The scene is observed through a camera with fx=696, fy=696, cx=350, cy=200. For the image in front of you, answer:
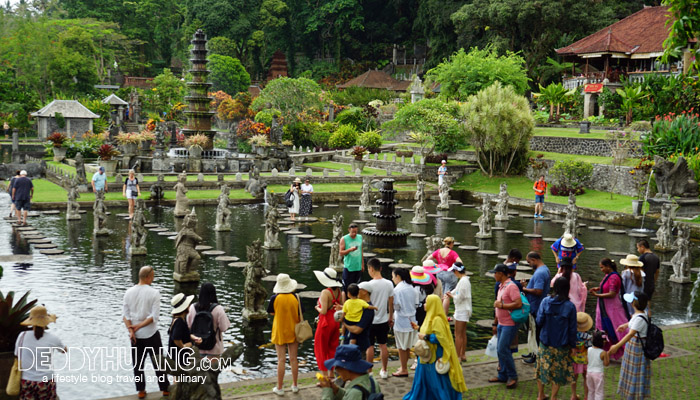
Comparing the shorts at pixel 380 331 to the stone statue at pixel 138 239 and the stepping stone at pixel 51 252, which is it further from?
the stepping stone at pixel 51 252

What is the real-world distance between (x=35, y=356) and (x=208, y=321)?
Result: 6.59ft

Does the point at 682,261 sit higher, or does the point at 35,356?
the point at 35,356

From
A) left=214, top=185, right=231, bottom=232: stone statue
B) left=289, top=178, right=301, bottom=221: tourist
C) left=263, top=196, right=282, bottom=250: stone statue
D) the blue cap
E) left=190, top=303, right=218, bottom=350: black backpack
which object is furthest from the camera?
left=289, top=178, right=301, bottom=221: tourist

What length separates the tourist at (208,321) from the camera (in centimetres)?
878

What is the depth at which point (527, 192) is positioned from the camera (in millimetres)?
36312

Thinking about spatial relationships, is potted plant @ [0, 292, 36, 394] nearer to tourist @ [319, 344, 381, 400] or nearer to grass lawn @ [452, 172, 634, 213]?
tourist @ [319, 344, 381, 400]

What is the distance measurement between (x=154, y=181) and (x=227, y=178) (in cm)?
395

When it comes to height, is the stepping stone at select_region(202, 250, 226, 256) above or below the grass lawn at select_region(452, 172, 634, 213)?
below

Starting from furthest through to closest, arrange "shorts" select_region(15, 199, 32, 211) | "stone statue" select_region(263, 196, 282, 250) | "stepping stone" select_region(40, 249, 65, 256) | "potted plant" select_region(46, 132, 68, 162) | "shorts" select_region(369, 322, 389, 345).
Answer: "potted plant" select_region(46, 132, 68, 162) → "shorts" select_region(15, 199, 32, 211) → "stone statue" select_region(263, 196, 282, 250) → "stepping stone" select_region(40, 249, 65, 256) → "shorts" select_region(369, 322, 389, 345)

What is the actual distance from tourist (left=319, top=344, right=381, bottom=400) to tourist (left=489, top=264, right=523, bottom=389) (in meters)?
3.77

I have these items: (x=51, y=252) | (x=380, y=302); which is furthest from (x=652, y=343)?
(x=51, y=252)

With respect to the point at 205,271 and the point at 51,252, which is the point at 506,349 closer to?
the point at 205,271

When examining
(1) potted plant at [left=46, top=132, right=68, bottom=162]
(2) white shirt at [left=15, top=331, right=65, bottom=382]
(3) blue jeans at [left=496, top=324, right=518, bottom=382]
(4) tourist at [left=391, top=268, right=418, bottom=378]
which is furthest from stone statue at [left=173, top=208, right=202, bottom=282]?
(1) potted plant at [left=46, top=132, right=68, bottom=162]

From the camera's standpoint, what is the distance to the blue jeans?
9.84 meters
